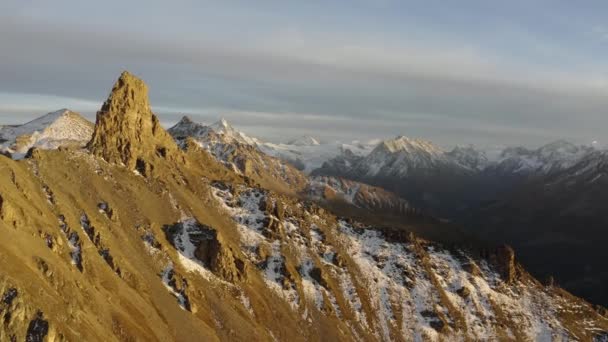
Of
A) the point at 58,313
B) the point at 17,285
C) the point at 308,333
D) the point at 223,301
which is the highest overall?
the point at 17,285

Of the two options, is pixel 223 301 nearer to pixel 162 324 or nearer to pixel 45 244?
pixel 162 324

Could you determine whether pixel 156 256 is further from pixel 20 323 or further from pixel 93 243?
pixel 20 323

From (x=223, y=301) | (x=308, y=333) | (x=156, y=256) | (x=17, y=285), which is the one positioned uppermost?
(x=17, y=285)

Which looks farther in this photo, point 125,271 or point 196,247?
point 196,247

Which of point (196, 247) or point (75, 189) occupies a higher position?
point (75, 189)

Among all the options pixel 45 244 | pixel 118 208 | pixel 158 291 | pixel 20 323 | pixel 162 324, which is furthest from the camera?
pixel 118 208

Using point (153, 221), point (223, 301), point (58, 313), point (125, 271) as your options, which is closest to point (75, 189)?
point (153, 221)

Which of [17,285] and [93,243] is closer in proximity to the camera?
[17,285]

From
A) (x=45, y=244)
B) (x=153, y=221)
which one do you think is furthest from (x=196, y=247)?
(x=45, y=244)

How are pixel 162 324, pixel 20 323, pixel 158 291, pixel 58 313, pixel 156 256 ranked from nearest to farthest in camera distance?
pixel 20 323 → pixel 58 313 → pixel 162 324 → pixel 158 291 → pixel 156 256
